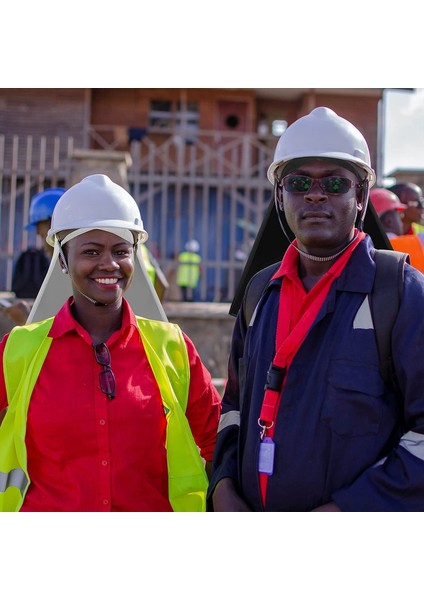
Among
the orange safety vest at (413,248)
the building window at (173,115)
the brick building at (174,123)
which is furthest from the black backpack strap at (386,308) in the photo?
the building window at (173,115)

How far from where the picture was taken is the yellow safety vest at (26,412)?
8.18 ft

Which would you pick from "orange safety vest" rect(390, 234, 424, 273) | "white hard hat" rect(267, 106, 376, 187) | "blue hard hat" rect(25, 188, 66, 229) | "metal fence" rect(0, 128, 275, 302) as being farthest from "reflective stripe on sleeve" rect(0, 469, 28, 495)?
"metal fence" rect(0, 128, 275, 302)

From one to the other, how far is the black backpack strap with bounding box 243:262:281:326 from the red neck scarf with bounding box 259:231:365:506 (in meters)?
0.13

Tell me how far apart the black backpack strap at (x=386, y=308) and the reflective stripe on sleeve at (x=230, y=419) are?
22.2 inches

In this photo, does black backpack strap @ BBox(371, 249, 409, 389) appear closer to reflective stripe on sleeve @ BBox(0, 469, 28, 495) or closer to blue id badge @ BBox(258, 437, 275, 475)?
blue id badge @ BBox(258, 437, 275, 475)

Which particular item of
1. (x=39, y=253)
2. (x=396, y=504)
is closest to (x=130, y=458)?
(x=396, y=504)

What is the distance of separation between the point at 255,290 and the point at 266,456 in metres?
0.57

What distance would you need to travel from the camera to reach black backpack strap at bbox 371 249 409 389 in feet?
6.47

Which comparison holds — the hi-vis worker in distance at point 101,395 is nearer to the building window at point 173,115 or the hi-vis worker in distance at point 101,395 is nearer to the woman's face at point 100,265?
the woman's face at point 100,265

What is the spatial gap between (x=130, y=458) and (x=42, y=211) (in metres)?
2.99

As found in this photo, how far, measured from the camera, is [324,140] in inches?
85.8

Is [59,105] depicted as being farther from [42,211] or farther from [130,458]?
[130,458]

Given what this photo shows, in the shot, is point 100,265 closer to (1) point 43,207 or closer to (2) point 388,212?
(1) point 43,207

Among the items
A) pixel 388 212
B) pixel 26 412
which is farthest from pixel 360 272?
pixel 388 212
